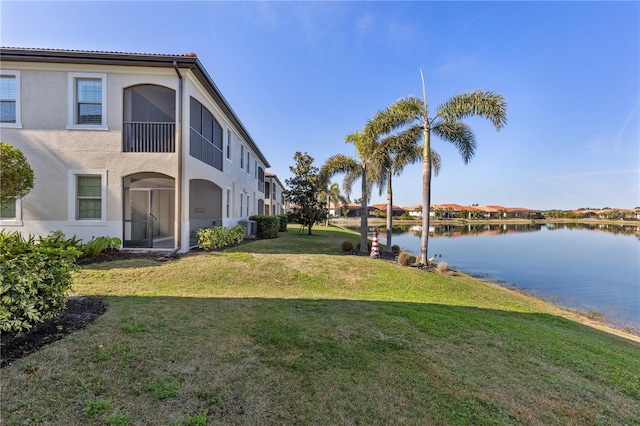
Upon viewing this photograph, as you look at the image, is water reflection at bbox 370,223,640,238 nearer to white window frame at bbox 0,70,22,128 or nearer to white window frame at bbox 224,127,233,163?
white window frame at bbox 224,127,233,163

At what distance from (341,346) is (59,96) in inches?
497

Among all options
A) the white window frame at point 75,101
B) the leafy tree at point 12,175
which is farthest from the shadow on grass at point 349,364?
the white window frame at point 75,101

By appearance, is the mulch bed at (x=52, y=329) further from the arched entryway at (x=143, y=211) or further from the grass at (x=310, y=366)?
the arched entryway at (x=143, y=211)

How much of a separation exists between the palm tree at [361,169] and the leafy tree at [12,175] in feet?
39.3

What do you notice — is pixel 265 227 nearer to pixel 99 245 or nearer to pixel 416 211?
pixel 99 245

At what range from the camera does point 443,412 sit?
287 cm

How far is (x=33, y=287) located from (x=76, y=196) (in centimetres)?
830

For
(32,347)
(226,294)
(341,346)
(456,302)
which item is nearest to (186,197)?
(226,294)

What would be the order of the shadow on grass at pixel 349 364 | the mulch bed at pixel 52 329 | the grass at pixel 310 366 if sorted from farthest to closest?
1. the mulch bed at pixel 52 329
2. the shadow on grass at pixel 349 364
3. the grass at pixel 310 366

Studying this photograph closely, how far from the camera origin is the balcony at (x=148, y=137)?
10414 millimetres

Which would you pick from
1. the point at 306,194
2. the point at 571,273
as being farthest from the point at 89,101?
the point at 571,273

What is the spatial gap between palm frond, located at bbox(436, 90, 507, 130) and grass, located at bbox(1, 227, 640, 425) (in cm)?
788

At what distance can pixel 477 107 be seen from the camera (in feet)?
38.0

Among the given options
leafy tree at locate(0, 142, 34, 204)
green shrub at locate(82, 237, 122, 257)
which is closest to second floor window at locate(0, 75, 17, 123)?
leafy tree at locate(0, 142, 34, 204)
